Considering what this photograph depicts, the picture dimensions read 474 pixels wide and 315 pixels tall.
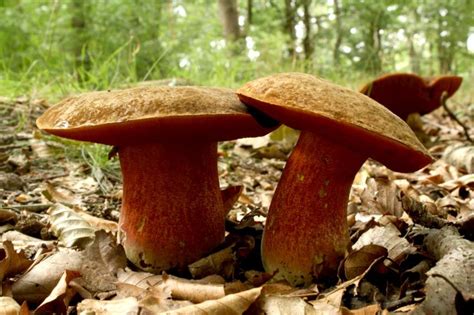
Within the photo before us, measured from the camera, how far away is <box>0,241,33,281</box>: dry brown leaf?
1526mm

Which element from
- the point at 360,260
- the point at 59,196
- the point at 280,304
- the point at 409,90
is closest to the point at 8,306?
the point at 280,304

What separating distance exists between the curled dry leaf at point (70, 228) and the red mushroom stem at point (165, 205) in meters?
0.28

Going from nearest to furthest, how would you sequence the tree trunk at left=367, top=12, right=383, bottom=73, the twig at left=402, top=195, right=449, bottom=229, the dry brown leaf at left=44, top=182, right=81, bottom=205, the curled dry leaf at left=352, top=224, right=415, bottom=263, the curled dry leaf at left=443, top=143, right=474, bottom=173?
the curled dry leaf at left=352, top=224, right=415, bottom=263
the twig at left=402, top=195, right=449, bottom=229
the dry brown leaf at left=44, top=182, right=81, bottom=205
the curled dry leaf at left=443, top=143, right=474, bottom=173
the tree trunk at left=367, top=12, right=383, bottom=73

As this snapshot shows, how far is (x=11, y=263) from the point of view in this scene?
1.57 m

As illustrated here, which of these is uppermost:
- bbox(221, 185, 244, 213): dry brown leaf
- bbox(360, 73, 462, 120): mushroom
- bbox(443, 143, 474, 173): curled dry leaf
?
bbox(360, 73, 462, 120): mushroom

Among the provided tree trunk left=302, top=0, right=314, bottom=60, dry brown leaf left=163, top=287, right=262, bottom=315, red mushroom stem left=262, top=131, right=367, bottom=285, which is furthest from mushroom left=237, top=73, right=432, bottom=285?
tree trunk left=302, top=0, right=314, bottom=60

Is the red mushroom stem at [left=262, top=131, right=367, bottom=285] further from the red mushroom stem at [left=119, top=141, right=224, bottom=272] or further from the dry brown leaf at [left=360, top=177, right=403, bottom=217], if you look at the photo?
the dry brown leaf at [left=360, top=177, right=403, bottom=217]

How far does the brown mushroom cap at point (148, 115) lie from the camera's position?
1.37 meters

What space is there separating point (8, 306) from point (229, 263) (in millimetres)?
742

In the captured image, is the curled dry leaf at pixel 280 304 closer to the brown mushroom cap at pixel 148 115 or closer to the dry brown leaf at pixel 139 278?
the dry brown leaf at pixel 139 278

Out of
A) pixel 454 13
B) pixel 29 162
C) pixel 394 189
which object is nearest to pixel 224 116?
pixel 394 189

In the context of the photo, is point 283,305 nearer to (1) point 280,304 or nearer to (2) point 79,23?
(1) point 280,304

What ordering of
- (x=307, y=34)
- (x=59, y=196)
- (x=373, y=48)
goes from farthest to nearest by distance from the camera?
(x=373, y=48) < (x=307, y=34) < (x=59, y=196)

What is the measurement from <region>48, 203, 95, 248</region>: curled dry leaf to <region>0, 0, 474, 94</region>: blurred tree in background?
2352 millimetres
